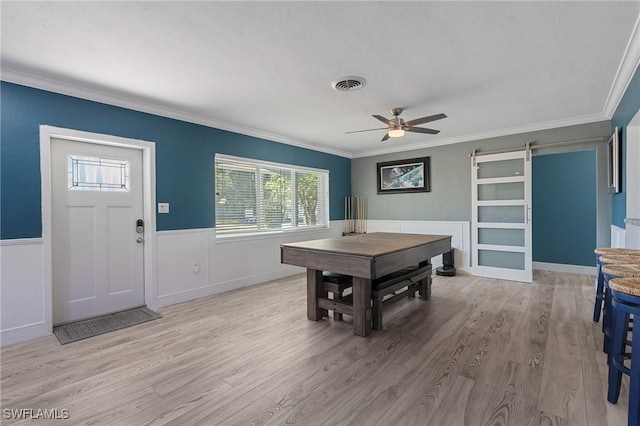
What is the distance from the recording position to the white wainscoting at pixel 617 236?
3.15 m

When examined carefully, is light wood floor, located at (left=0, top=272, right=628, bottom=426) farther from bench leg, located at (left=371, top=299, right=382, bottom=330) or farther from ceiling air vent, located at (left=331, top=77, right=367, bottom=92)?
ceiling air vent, located at (left=331, top=77, right=367, bottom=92)

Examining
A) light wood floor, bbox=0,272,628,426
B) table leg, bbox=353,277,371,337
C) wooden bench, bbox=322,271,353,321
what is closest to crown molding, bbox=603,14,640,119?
light wood floor, bbox=0,272,628,426

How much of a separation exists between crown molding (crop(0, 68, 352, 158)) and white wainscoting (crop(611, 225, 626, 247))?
441 centimetres

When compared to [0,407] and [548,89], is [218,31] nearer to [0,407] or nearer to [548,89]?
[0,407]

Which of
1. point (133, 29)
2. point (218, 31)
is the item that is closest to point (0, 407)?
point (133, 29)

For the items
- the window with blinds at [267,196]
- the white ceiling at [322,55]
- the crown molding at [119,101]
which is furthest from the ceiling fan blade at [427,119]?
the window with blinds at [267,196]

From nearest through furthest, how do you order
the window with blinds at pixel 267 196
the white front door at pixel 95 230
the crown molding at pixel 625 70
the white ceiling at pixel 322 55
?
the white ceiling at pixel 322 55 → the crown molding at pixel 625 70 → the white front door at pixel 95 230 → the window with blinds at pixel 267 196

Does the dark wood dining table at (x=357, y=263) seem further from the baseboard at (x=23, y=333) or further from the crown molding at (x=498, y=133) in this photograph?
the crown molding at (x=498, y=133)

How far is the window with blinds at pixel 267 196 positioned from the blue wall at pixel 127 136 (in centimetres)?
16

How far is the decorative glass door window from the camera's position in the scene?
3010 mm

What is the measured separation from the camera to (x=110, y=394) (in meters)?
1.85

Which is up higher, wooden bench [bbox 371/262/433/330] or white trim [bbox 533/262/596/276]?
wooden bench [bbox 371/262/433/330]

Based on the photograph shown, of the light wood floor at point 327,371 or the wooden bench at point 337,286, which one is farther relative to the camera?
the wooden bench at point 337,286

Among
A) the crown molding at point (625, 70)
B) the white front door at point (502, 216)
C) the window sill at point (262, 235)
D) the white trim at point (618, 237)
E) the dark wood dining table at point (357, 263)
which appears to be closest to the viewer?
the crown molding at point (625, 70)
